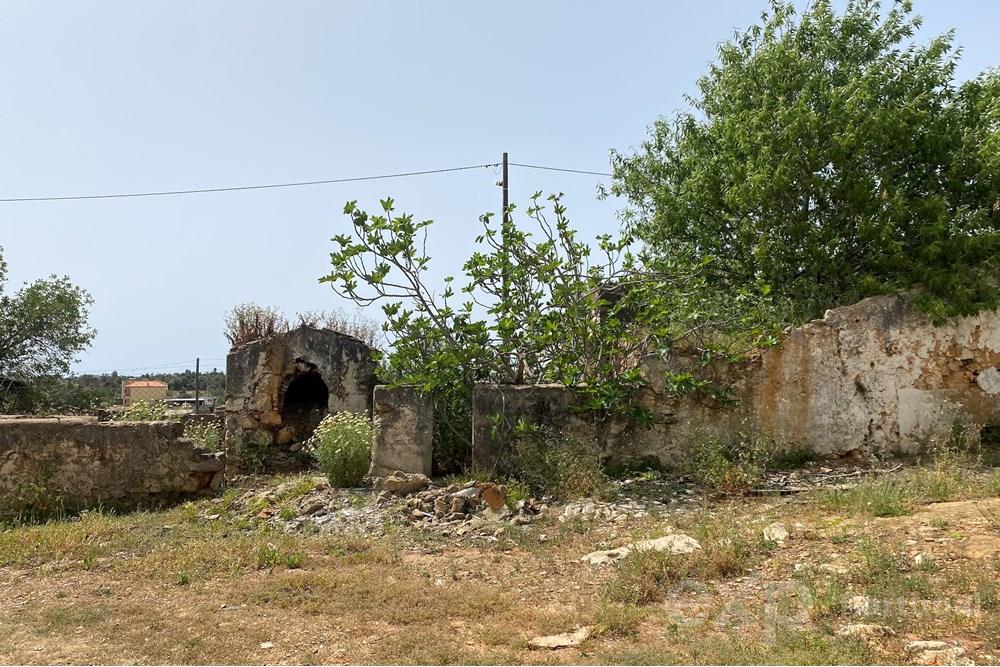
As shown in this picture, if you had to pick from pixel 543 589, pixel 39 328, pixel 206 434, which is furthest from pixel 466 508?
pixel 39 328

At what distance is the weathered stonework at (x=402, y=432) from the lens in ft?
28.4

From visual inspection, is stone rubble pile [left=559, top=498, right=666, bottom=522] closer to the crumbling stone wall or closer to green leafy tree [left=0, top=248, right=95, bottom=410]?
the crumbling stone wall

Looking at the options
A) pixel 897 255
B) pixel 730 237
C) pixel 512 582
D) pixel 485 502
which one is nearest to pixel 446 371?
pixel 485 502

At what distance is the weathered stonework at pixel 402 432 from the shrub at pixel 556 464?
1096 millimetres

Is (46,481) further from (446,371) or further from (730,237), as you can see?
(730,237)

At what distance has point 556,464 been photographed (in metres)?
7.91

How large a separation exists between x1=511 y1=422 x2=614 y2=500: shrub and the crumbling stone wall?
0.19 meters

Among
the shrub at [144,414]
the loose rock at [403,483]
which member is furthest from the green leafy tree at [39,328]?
the loose rock at [403,483]

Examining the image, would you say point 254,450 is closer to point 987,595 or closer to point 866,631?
point 866,631

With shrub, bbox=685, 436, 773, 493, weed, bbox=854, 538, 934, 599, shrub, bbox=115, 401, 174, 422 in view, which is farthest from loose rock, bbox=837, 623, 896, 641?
shrub, bbox=115, 401, 174, 422

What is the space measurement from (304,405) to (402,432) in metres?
4.60

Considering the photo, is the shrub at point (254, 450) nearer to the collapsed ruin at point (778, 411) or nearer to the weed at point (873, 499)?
the collapsed ruin at point (778, 411)

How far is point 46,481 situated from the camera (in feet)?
27.4

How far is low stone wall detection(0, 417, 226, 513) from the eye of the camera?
8312 millimetres
